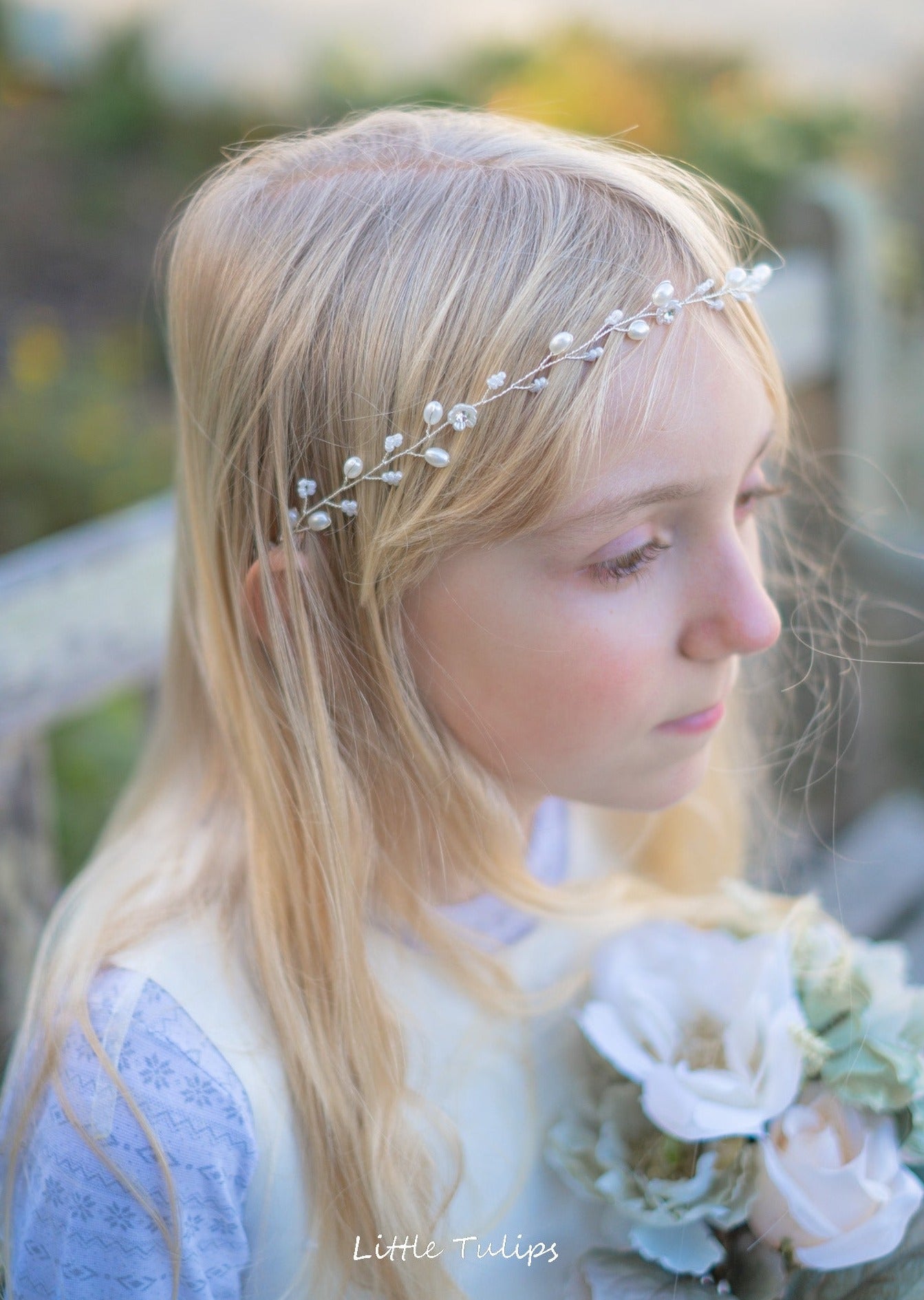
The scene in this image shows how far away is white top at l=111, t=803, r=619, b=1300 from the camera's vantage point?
3.25 feet

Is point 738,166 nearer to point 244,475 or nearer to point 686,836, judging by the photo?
point 686,836

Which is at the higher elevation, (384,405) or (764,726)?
(384,405)

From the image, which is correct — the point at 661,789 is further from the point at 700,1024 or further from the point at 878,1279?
the point at 878,1279

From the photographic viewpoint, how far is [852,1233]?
0.94 metres

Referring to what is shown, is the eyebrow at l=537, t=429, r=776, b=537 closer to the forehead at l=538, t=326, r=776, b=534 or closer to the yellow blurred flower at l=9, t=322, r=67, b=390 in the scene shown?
the forehead at l=538, t=326, r=776, b=534

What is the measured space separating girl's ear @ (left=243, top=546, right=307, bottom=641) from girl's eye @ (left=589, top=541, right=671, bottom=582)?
28 cm

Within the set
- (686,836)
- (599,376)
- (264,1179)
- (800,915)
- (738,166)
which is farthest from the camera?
(738,166)

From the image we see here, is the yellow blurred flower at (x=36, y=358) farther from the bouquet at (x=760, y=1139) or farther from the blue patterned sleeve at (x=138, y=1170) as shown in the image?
the bouquet at (x=760, y=1139)

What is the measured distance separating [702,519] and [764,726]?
0.67m

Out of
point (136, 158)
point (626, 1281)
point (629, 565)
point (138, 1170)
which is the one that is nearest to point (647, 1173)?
point (626, 1281)

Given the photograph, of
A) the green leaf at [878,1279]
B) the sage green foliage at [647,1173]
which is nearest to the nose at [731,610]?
the sage green foliage at [647,1173]

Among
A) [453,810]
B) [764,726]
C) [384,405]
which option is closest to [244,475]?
[384,405]

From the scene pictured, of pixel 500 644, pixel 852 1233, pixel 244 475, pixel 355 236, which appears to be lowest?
pixel 852 1233

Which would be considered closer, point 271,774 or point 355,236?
point 355,236
